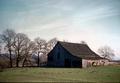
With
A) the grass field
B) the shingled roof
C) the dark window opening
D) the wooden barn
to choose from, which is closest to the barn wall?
the wooden barn

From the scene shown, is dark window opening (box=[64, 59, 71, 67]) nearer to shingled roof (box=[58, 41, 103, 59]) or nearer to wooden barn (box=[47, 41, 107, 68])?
wooden barn (box=[47, 41, 107, 68])

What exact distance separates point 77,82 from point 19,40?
3529 cm

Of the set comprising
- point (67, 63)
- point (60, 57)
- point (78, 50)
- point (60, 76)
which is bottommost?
point (67, 63)

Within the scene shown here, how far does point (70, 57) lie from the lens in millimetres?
46594

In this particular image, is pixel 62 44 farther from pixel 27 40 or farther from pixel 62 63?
pixel 27 40

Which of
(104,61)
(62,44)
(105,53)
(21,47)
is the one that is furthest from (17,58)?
(105,53)

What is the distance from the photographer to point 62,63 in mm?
48000

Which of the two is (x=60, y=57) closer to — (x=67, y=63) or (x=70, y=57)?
(x=67, y=63)

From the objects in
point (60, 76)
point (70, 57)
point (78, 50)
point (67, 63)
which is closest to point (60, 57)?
point (67, 63)

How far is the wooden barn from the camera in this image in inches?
Result: 1783

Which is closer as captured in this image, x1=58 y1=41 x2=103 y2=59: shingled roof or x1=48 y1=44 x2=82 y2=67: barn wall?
x1=48 y1=44 x2=82 y2=67: barn wall

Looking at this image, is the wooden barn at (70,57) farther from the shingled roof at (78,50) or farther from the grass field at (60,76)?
the grass field at (60,76)

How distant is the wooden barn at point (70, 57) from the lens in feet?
149

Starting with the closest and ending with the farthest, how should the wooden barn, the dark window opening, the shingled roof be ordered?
the wooden barn < the dark window opening < the shingled roof
